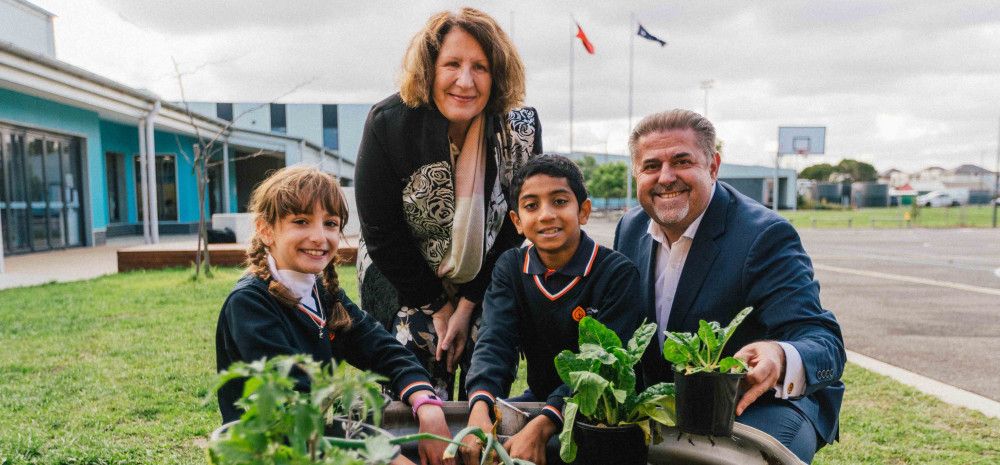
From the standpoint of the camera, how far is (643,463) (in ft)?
4.27

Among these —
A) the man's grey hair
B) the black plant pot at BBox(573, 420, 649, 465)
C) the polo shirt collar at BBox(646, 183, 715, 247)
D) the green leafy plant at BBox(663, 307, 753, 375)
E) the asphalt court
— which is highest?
the man's grey hair

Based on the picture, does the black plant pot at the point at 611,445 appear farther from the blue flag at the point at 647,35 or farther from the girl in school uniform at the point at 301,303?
the blue flag at the point at 647,35

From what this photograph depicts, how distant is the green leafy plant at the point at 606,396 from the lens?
4.11 feet

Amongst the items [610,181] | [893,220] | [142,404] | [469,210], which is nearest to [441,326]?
[469,210]

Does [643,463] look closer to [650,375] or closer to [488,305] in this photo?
[650,375]

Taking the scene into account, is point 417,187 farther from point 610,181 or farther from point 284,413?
point 610,181

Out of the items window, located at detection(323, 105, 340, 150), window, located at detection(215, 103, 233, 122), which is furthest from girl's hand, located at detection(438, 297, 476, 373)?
window, located at detection(215, 103, 233, 122)

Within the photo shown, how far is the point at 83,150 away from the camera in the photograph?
16.1 meters

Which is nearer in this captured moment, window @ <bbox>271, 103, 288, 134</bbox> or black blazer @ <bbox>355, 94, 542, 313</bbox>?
black blazer @ <bbox>355, 94, 542, 313</bbox>

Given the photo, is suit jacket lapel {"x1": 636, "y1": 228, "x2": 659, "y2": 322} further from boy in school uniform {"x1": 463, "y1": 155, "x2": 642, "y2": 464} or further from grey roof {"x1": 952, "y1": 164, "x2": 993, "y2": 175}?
grey roof {"x1": 952, "y1": 164, "x2": 993, "y2": 175}

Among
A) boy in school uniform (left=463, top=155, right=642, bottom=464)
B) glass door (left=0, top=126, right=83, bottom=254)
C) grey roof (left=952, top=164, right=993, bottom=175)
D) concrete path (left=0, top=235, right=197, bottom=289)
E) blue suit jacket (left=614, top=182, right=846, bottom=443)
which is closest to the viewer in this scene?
blue suit jacket (left=614, top=182, right=846, bottom=443)

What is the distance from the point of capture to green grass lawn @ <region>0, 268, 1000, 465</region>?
11.1 feet

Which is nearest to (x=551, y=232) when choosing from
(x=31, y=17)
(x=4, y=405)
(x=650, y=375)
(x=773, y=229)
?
(x=650, y=375)

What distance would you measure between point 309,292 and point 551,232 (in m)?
0.76
